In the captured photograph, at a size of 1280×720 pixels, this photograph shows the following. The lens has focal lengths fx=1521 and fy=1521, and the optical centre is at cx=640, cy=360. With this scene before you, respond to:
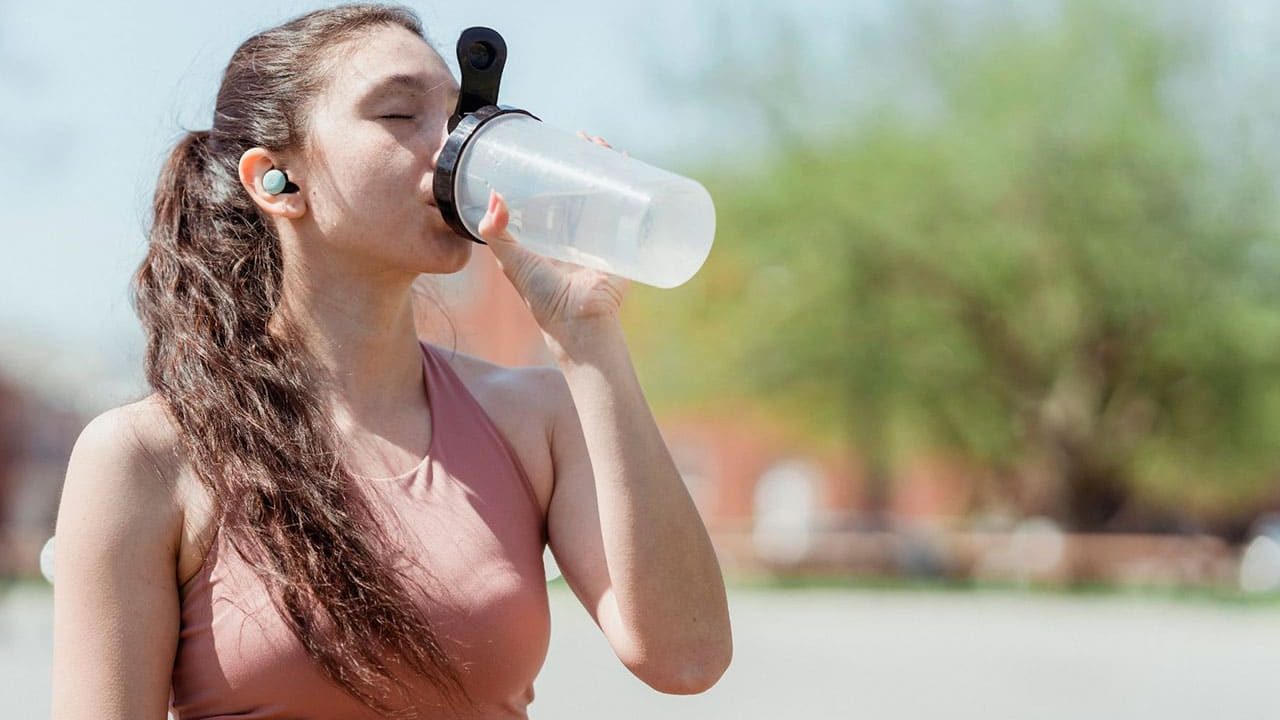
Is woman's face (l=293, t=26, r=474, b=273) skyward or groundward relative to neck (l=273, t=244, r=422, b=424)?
skyward

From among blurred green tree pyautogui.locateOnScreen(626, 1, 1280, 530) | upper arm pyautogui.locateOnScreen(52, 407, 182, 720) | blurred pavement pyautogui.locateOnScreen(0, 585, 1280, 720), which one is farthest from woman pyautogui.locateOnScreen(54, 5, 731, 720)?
blurred green tree pyautogui.locateOnScreen(626, 1, 1280, 530)

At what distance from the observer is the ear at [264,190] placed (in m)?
2.30

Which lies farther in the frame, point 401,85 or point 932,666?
point 932,666

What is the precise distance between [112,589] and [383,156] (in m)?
0.71

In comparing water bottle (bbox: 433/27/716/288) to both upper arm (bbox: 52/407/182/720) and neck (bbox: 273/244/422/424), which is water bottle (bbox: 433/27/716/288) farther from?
upper arm (bbox: 52/407/182/720)

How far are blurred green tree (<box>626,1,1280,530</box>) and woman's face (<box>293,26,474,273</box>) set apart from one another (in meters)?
20.5

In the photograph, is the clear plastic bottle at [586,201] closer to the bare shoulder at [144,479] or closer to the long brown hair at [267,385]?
the long brown hair at [267,385]

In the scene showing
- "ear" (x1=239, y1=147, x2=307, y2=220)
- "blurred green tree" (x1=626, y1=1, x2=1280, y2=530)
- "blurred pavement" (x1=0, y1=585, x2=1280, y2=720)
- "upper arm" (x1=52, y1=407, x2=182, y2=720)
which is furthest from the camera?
"blurred green tree" (x1=626, y1=1, x2=1280, y2=530)

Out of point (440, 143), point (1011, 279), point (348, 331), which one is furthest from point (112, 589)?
point (1011, 279)

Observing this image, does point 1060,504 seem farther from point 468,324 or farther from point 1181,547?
point 468,324

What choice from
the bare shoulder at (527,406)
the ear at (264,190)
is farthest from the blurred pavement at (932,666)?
the ear at (264,190)

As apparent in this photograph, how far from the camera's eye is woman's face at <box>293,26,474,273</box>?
2213 millimetres

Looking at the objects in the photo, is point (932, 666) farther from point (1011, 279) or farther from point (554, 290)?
point (1011, 279)

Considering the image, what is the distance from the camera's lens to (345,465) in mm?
2297
